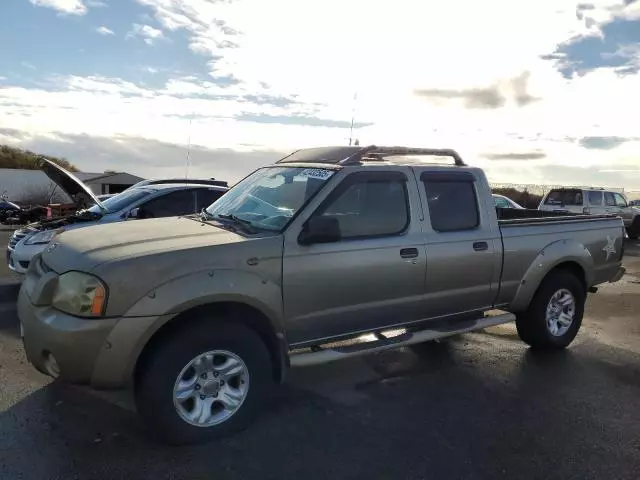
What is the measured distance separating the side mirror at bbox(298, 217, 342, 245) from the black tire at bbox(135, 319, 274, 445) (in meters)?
0.78

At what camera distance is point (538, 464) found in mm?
3641

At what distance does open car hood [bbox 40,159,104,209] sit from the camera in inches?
309

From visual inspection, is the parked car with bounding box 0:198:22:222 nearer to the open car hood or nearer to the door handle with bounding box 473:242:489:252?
the open car hood

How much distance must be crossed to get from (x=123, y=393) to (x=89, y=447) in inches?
34.0

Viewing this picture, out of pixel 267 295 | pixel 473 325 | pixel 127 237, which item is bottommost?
pixel 473 325

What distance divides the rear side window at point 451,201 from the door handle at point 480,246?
0.55 ft

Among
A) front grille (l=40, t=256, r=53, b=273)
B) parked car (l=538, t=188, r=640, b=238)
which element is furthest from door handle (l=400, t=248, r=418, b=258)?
parked car (l=538, t=188, r=640, b=238)

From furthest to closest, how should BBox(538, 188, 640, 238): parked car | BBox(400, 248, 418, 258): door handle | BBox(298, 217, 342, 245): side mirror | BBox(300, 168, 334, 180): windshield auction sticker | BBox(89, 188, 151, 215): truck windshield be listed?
BBox(538, 188, 640, 238): parked car
BBox(89, 188, 151, 215): truck windshield
BBox(400, 248, 418, 258): door handle
BBox(300, 168, 334, 180): windshield auction sticker
BBox(298, 217, 342, 245): side mirror

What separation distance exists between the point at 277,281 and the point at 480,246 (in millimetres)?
2199

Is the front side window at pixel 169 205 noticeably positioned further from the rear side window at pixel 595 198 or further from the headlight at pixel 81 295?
the rear side window at pixel 595 198

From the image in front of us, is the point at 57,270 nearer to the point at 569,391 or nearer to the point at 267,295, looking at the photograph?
the point at 267,295

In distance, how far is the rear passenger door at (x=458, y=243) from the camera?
4871mm

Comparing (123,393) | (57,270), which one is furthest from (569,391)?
(57,270)

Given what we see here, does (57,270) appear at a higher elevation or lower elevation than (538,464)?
higher
